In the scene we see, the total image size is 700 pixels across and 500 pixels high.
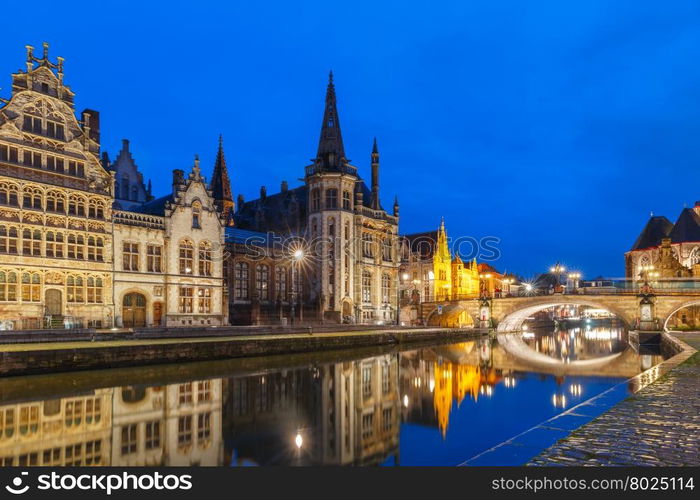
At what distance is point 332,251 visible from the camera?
182 feet

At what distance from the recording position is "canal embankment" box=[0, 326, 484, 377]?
Result: 22.3 m

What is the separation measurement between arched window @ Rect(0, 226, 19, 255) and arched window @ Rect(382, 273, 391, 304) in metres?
37.0

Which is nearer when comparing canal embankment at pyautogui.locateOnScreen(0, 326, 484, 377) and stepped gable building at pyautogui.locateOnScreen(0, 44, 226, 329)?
canal embankment at pyautogui.locateOnScreen(0, 326, 484, 377)

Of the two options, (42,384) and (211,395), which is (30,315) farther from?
(211,395)

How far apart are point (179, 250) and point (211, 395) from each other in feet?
82.5

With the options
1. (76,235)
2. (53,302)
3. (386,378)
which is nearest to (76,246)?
(76,235)

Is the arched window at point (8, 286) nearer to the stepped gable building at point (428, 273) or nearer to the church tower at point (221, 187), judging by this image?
the church tower at point (221, 187)

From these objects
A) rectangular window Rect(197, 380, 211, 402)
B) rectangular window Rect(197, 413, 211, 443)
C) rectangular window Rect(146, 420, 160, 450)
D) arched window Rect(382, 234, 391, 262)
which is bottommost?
rectangular window Rect(197, 380, 211, 402)

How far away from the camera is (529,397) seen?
21.0 meters

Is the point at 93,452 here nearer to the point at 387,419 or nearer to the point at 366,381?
the point at 387,419

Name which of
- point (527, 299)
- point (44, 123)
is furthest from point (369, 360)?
point (527, 299)

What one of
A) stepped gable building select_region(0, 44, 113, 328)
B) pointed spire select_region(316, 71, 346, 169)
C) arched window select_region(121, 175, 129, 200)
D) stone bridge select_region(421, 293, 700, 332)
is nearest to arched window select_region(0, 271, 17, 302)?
stepped gable building select_region(0, 44, 113, 328)

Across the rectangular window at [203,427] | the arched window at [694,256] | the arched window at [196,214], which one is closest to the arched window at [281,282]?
the arched window at [196,214]

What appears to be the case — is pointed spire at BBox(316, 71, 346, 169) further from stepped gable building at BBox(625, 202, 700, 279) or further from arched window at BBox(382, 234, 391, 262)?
stepped gable building at BBox(625, 202, 700, 279)
